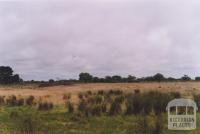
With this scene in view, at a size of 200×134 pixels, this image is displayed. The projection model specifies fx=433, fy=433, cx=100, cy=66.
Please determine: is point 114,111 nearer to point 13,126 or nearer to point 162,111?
point 162,111

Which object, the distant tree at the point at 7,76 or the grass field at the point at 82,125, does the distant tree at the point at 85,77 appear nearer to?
the distant tree at the point at 7,76

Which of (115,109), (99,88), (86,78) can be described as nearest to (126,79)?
(86,78)

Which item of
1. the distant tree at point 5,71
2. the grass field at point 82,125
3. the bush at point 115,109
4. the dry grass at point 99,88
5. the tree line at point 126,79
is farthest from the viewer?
the distant tree at point 5,71

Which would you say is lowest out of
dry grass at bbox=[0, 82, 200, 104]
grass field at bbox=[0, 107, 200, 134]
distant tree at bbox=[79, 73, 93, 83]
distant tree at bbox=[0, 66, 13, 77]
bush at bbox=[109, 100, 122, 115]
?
grass field at bbox=[0, 107, 200, 134]

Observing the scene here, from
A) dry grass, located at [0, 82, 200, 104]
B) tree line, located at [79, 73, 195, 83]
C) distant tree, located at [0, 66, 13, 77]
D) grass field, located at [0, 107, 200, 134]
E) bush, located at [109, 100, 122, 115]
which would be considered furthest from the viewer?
distant tree, located at [0, 66, 13, 77]

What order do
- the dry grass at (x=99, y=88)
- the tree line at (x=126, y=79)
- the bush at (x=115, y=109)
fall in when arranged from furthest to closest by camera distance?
the tree line at (x=126, y=79)
the dry grass at (x=99, y=88)
the bush at (x=115, y=109)

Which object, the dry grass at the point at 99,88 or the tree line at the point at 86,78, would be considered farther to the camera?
the tree line at the point at 86,78

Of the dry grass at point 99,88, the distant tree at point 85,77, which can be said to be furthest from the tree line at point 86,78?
the dry grass at point 99,88

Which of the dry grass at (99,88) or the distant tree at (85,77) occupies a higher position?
the distant tree at (85,77)

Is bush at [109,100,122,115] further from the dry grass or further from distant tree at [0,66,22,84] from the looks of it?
distant tree at [0,66,22,84]

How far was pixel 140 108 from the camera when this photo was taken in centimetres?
1798

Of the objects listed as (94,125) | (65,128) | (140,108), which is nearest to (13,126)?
(65,128)

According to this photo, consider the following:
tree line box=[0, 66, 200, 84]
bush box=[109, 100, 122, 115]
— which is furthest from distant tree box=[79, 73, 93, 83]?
bush box=[109, 100, 122, 115]

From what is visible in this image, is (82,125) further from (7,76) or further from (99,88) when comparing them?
(7,76)
